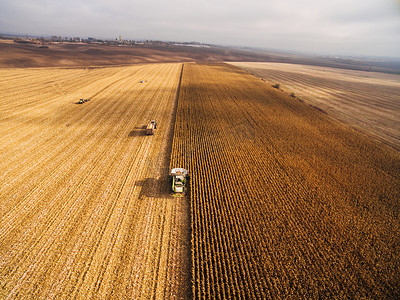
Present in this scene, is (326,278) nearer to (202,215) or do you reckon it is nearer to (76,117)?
(202,215)

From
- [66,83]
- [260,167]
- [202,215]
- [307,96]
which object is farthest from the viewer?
[307,96]

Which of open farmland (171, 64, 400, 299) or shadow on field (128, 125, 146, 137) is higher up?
shadow on field (128, 125, 146, 137)

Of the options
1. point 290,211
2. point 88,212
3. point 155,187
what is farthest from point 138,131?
point 290,211

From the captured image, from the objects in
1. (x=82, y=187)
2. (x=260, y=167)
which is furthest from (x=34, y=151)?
(x=260, y=167)

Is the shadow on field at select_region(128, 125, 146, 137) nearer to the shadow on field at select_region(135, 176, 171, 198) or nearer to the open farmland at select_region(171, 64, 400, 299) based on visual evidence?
the open farmland at select_region(171, 64, 400, 299)

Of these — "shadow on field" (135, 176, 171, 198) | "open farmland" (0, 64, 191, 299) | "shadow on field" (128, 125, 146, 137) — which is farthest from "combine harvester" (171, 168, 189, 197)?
"shadow on field" (128, 125, 146, 137)

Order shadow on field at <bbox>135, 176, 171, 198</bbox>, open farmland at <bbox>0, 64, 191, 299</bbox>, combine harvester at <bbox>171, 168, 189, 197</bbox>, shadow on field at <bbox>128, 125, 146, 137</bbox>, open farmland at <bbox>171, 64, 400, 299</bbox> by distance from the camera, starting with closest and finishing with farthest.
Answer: open farmland at <bbox>0, 64, 191, 299</bbox> → open farmland at <bbox>171, 64, 400, 299</bbox> → combine harvester at <bbox>171, 168, 189, 197</bbox> → shadow on field at <bbox>135, 176, 171, 198</bbox> → shadow on field at <bbox>128, 125, 146, 137</bbox>

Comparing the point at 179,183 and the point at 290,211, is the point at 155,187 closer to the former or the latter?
the point at 179,183
